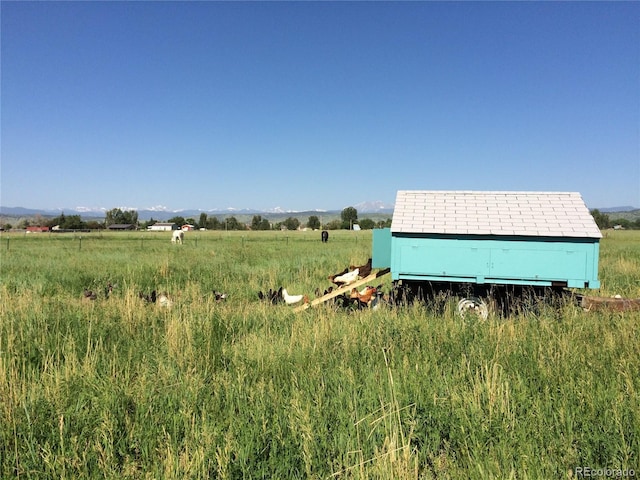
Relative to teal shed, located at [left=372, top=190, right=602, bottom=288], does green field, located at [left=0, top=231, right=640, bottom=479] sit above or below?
below

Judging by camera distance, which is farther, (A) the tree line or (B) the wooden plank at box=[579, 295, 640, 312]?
(A) the tree line

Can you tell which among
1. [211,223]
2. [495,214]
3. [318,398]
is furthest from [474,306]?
[211,223]

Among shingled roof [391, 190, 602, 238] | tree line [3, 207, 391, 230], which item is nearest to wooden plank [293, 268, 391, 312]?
shingled roof [391, 190, 602, 238]

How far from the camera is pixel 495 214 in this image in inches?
295

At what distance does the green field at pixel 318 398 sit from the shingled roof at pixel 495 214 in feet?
5.55

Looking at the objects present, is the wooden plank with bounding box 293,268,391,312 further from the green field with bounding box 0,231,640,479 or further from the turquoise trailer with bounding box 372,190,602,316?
the green field with bounding box 0,231,640,479

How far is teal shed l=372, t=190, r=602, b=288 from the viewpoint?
685 cm

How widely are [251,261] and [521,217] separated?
13.0 metres

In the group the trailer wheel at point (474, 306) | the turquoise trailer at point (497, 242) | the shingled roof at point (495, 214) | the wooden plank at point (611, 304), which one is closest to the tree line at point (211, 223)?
the shingled roof at point (495, 214)

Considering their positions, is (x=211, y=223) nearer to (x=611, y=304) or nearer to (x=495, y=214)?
(x=495, y=214)

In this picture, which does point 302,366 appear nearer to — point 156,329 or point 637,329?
point 156,329

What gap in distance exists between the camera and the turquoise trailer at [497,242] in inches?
270

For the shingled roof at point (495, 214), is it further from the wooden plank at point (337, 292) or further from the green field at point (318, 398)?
the green field at point (318, 398)

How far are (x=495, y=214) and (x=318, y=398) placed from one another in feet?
18.5
